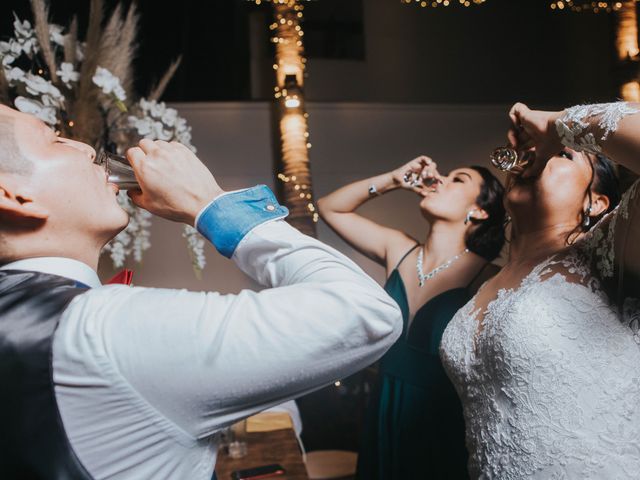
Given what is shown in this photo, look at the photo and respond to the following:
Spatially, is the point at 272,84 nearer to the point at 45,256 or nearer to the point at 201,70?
the point at 201,70

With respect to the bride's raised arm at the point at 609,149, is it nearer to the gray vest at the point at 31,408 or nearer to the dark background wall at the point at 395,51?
the gray vest at the point at 31,408

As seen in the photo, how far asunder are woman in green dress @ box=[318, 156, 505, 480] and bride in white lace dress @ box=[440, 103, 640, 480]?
59 centimetres

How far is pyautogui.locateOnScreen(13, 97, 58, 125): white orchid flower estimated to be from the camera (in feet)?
6.18

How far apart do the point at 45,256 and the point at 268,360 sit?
388 mm

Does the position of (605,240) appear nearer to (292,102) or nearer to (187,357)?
(187,357)

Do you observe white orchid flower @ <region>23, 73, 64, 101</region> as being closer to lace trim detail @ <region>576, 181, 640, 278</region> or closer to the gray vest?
the gray vest

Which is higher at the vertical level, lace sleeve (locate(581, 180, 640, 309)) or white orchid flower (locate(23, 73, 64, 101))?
white orchid flower (locate(23, 73, 64, 101))

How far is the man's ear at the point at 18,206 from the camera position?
77 cm

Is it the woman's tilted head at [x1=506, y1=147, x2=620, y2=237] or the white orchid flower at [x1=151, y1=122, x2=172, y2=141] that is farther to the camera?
the white orchid flower at [x1=151, y1=122, x2=172, y2=141]

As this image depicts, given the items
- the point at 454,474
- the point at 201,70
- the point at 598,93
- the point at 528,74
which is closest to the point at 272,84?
the point at 201,70

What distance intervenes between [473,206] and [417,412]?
93cm

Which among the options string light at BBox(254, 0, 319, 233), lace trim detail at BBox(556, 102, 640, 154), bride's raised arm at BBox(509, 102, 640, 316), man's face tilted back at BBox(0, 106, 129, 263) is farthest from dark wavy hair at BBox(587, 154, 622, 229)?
string light at BBox(254, 0, 319, 233)

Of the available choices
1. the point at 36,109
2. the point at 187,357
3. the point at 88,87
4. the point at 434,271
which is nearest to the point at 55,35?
the point at 88,87

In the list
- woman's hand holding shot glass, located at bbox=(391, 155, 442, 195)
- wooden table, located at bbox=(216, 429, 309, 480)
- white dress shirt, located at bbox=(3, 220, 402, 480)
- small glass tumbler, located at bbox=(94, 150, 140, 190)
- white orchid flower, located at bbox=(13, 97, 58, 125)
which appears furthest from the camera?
woman's hand holding shot glass, located at bbox=(391, 155, 442, 195)
